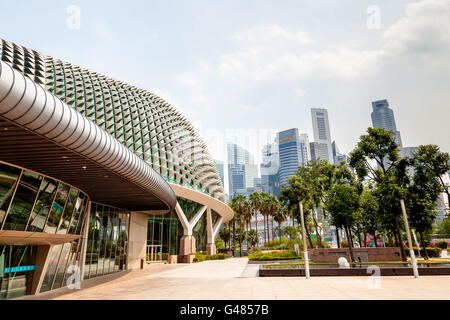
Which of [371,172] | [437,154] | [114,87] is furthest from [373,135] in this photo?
[114,87]

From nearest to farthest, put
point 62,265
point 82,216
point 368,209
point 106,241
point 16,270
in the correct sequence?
point 16,270
point 62,265
point 82,216
point 106,241
point 368,209

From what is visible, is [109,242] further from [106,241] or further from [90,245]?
[90,245]

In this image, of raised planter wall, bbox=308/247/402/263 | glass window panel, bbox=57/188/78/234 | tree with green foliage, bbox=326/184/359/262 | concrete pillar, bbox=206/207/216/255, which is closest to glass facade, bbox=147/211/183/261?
concrete pillar, bbox=206/207/216/255

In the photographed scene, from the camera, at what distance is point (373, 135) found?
28.4m

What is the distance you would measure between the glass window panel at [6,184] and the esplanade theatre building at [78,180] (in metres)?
0.04

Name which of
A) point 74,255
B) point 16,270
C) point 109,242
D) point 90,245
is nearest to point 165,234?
point 109,242

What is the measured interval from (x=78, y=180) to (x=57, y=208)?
A: 1790 mm

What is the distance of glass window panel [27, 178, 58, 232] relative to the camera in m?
12.9

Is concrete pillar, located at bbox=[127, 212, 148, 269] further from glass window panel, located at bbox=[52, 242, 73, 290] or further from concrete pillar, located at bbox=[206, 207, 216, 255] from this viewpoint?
concrete pillar, located at bbox=[206, 207, 216, 255]

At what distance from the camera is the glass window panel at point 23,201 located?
11570 mm

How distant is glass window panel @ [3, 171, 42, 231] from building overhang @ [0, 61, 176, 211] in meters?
0.52

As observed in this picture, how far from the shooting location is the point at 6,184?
11508mm

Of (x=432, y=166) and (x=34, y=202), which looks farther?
(x=432, y=166)

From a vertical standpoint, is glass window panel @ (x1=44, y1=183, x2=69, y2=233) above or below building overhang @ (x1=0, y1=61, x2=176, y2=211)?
below
